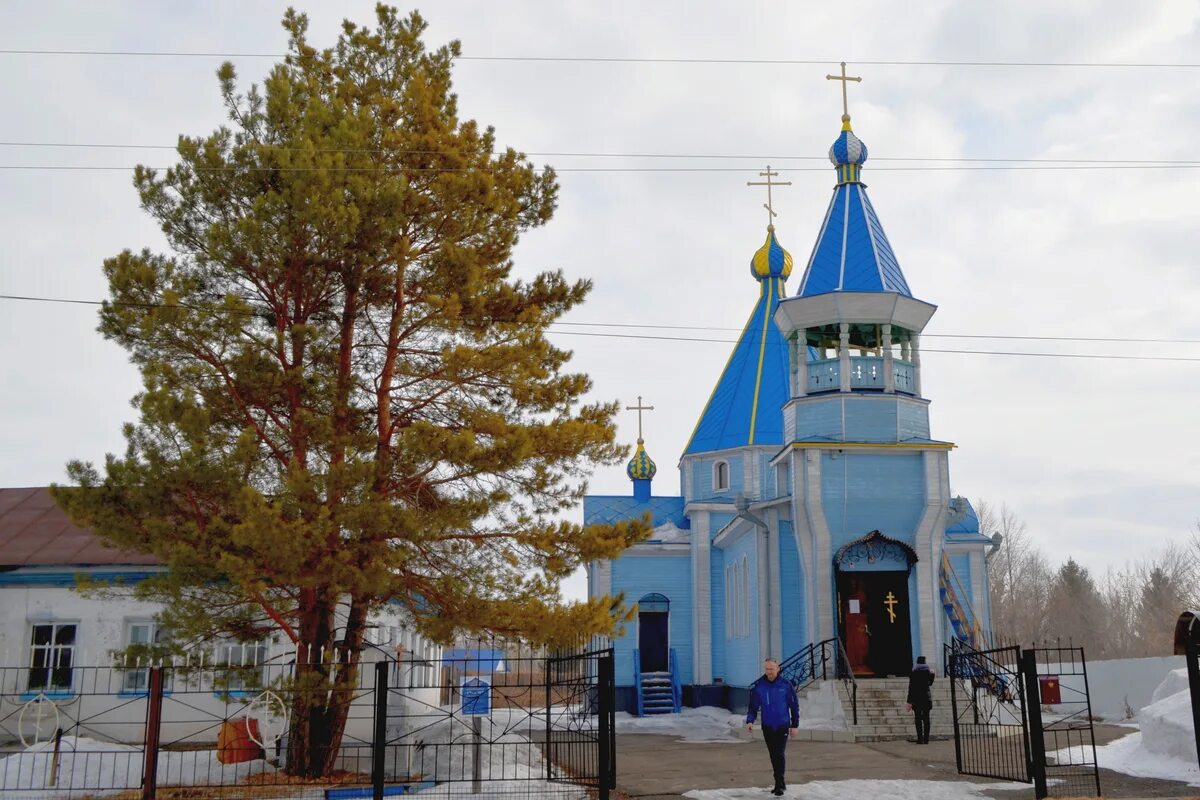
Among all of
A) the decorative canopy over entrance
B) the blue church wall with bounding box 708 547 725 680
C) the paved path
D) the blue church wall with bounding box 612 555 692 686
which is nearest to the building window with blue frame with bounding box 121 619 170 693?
the paved path

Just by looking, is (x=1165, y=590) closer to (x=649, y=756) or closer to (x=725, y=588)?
(x=725, y=588)

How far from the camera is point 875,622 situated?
19.9m

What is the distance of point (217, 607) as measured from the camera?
11.8m

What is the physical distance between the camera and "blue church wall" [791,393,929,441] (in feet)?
66.7

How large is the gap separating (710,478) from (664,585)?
10.3 ft

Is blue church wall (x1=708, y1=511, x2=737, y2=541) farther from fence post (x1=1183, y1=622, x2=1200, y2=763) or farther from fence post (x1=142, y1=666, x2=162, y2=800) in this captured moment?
fence post (x1=142, y1=666, x2=162, y2=800)

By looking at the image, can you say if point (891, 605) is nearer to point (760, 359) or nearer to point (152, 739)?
point (760, 359)

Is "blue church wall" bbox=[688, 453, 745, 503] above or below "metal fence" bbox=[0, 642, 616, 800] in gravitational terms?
above

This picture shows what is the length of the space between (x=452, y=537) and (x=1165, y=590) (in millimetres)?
50447

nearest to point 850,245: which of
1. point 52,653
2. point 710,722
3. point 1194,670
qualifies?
point 710,722

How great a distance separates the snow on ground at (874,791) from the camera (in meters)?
9.97

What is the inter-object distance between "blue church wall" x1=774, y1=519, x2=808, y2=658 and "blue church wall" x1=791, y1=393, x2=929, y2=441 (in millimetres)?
2572

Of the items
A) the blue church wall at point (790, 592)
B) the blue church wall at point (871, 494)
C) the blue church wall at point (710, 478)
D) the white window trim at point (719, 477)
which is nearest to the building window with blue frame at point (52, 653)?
the blue church wall at point (790, 592)

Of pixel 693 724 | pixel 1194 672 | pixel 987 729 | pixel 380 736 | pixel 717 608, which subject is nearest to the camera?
pixel 1194 672
